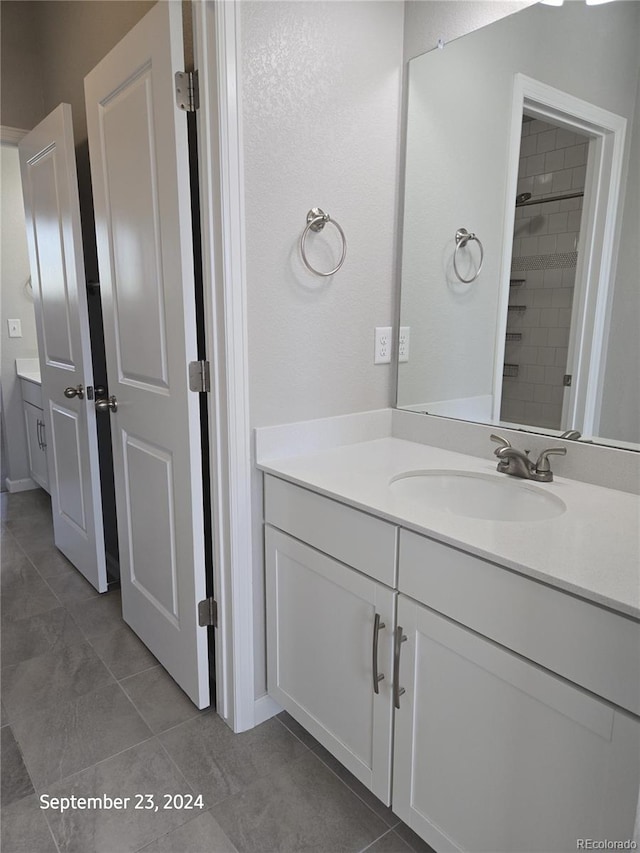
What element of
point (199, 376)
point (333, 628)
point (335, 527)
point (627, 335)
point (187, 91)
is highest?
point (187, 91)

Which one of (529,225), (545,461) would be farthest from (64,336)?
(545,461)

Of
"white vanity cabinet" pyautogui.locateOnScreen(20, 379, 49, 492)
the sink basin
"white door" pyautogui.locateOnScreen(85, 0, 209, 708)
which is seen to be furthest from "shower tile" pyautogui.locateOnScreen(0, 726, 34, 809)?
"white vanity cabinet" pyautogui.locateOnScreen(20, 379, 49, 492)

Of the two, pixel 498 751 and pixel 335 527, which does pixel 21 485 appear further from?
pixel 498 751

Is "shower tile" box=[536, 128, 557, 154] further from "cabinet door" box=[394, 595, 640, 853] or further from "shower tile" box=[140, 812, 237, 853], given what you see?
"shower tile" box=[140, 812, 237, 853]

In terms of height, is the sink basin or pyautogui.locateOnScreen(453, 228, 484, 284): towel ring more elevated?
pyautogui.locateOnScreen(453, 228, 484, 284): towel ring

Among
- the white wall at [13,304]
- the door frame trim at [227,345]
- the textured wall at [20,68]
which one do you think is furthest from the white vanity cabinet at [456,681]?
the white wall at [13,304]

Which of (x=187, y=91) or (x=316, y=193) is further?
(x=316, y=193)

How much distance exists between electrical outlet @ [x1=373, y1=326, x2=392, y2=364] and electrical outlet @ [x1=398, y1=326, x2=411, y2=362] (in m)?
0.04

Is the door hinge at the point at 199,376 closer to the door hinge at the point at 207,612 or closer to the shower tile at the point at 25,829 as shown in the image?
the door hinge at the point at 207,612

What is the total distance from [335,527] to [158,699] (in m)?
0.98

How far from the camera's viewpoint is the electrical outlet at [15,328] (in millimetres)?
3617

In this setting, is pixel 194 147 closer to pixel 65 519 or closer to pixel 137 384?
pixel 137 384

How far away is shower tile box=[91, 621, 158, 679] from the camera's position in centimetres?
193

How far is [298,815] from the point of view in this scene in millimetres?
1358
